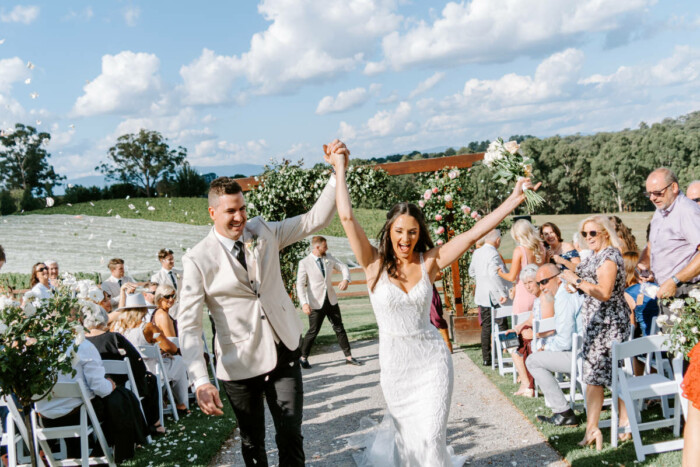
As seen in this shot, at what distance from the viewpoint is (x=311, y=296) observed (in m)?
8.73

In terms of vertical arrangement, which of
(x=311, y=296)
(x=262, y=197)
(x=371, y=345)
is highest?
(x=262, y=197)

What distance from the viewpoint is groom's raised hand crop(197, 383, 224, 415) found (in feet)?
9.92

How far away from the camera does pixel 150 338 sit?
658 centimetres

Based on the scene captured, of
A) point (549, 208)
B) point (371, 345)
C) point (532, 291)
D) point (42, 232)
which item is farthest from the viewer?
point (549, 208)

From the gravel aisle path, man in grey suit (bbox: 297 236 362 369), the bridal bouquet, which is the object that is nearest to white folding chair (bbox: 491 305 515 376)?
the gravel aisle path

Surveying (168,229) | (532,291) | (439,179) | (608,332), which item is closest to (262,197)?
(439,179)

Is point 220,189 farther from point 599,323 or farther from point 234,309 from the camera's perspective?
point 599,323

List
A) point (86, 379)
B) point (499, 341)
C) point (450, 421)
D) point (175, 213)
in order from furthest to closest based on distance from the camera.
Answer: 1. point (175, 213)
2. point (499, 341)
3. point (450, 421)
4. point (86, 379)

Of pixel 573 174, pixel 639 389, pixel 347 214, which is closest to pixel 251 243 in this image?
pixel 347 214

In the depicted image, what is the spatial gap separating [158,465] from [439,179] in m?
6.57

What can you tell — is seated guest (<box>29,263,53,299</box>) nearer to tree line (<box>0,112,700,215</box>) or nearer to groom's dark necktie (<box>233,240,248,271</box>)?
Result: groom's dark necktie (<box>233,240,248,271</box>)

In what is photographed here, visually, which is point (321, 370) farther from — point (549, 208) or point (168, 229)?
point (549, 208)

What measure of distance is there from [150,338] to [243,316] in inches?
151

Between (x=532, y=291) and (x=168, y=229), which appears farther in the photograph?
(x=168, y=229)
